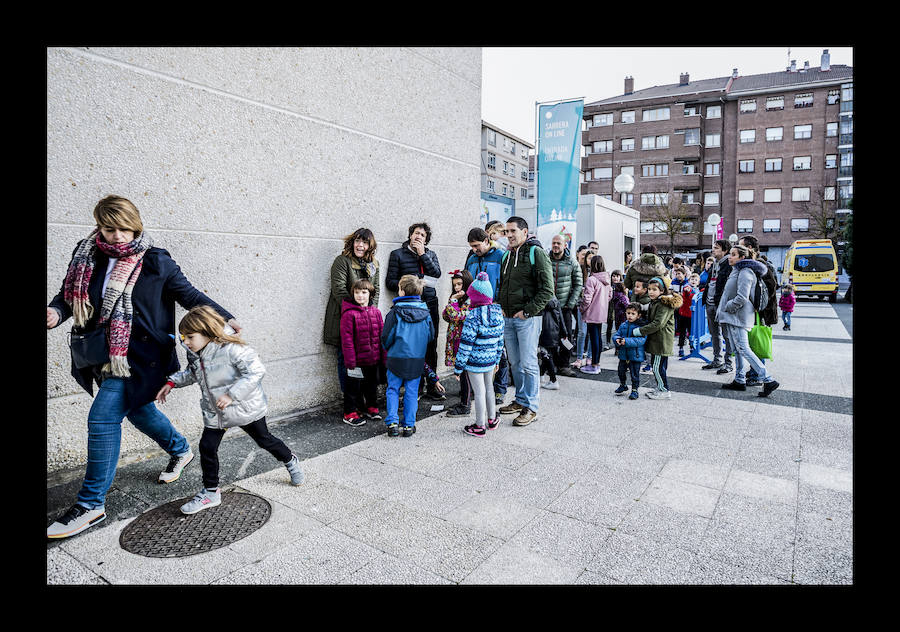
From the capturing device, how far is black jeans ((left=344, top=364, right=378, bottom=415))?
5.44m

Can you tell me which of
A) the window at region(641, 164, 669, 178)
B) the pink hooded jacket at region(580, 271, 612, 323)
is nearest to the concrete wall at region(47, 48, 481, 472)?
the pink hooded jacket at region(580, 271, 612, 323)

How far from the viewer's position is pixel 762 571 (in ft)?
8.92

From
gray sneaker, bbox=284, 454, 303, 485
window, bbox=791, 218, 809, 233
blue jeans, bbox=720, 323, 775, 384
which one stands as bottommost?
gray sneaker, bbox=284, 454, 303, 485

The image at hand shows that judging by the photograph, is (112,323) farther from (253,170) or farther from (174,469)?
(253,170)

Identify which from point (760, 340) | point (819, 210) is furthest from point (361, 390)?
point (819, 210)

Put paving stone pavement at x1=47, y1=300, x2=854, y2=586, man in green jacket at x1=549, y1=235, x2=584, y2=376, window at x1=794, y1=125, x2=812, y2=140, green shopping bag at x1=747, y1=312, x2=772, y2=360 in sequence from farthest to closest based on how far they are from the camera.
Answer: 1. window at x1=794, y1=125, x2=812, y2=140
2. man in green jacket at x1=549, y1=235, x2=584, y2=376
3. green shopping bag at x1=747, y1=312, x2=772, y2=360
4. paving stone pavement at x1=47, y1=300, x2=854, y2=586

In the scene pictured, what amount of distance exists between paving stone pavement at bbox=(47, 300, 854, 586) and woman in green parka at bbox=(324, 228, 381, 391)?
0.81 meters

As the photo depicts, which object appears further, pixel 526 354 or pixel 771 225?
pixel 771 225

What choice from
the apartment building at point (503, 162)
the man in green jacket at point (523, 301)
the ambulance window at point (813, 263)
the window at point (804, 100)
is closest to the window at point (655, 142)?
the window at point (804, 100)

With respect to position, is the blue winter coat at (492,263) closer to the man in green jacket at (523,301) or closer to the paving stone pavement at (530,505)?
the man in green jacket at (523,301)

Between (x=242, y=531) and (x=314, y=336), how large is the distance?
287cm

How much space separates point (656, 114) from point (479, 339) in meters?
59.9

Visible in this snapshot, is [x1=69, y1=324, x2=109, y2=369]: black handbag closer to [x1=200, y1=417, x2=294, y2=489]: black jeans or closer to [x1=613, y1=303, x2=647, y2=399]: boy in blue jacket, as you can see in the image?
[x1=200, y1=417, x2=294, y2=489]: black jeans

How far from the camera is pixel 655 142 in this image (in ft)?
188
